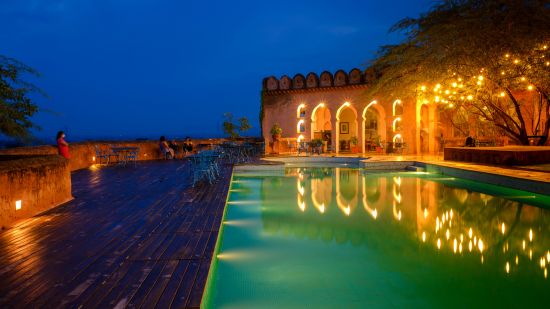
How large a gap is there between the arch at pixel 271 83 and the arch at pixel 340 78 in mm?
3138

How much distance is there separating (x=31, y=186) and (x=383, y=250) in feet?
16.6

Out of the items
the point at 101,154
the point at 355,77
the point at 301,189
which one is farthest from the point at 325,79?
the point at 101,154

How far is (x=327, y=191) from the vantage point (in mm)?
9633

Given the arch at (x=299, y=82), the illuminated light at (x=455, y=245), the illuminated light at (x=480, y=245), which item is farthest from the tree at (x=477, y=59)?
the illuminated light at (x=455, y=245)

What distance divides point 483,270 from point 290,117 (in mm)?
15557

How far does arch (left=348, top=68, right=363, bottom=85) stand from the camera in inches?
707

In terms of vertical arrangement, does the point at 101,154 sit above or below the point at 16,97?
below

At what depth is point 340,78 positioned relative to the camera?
60.3 ft

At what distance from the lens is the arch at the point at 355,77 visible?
18.0m

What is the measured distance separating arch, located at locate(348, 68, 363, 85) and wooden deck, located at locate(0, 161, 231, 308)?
12883 mm

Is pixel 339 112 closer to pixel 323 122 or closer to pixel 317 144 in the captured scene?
pixel 317 144

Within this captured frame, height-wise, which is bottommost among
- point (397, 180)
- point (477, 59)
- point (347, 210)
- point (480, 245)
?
point (480, 245)

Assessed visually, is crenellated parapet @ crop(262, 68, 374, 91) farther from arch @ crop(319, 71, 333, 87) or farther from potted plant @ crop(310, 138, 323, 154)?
potted plant @ crop(310, 138, 323, 154)

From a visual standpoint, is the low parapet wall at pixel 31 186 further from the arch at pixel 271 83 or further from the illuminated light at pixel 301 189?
the arch at pixel 271 83
